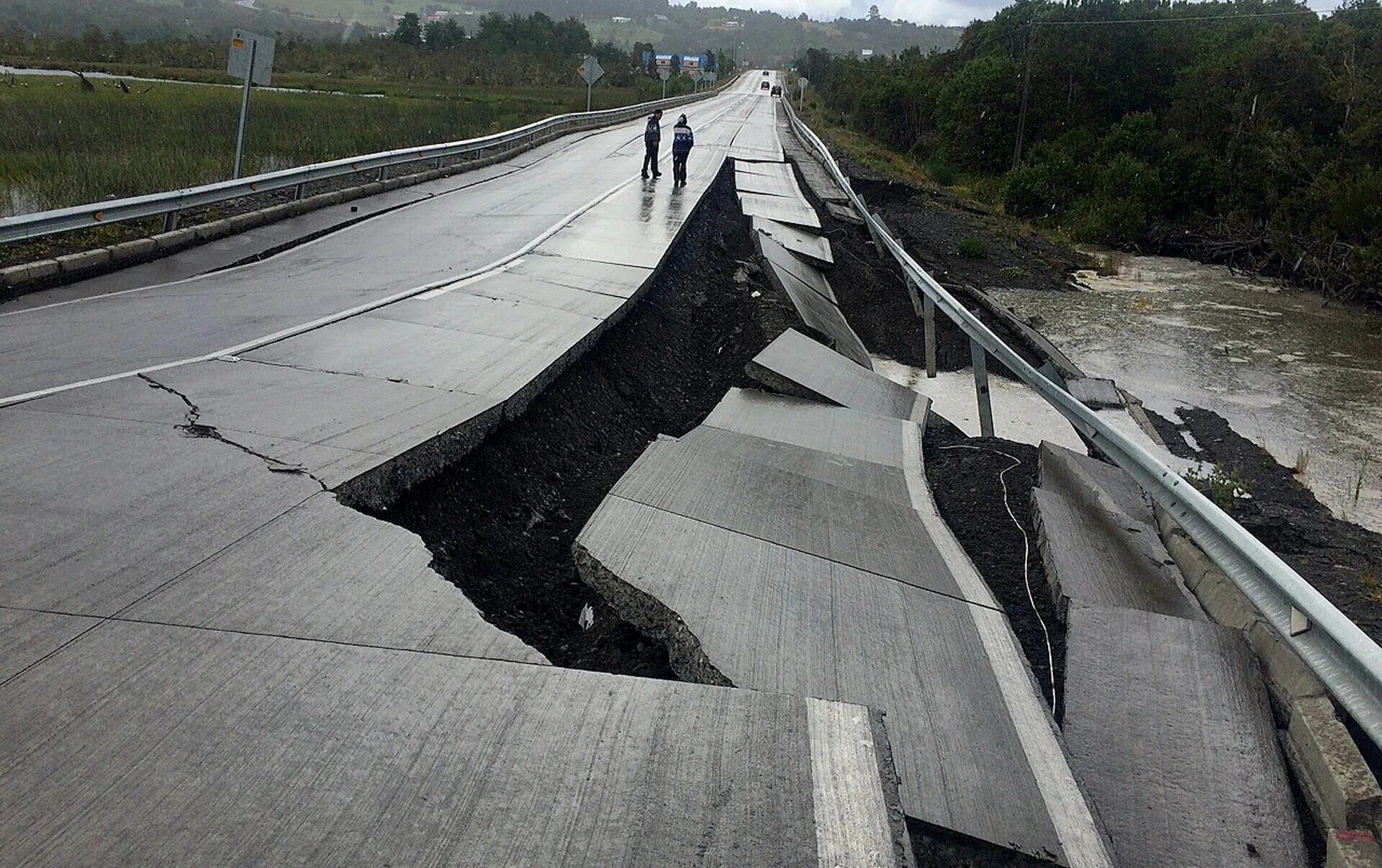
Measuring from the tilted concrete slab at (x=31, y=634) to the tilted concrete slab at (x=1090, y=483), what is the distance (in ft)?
17.8

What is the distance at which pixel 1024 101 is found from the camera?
137ft

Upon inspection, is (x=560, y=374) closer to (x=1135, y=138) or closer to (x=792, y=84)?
(x=1135, y=138)

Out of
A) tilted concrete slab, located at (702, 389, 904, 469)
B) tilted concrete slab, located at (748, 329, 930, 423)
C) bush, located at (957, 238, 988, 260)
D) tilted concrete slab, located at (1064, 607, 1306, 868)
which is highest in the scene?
bush, located at (957, 238, 988, 260)

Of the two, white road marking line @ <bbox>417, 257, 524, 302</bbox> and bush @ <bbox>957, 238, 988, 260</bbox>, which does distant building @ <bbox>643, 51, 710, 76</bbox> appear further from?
white road marking line @ <bbox>417, 257, 524, 302</bbox>

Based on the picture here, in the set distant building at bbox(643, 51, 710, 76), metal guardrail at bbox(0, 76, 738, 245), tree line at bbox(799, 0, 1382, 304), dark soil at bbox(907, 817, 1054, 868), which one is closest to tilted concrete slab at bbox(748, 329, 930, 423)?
dark soil at bbox(907, 817, 1054, 868)

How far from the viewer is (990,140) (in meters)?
47.3

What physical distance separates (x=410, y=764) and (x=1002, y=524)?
4.43 m

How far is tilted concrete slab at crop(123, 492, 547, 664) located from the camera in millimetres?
3539

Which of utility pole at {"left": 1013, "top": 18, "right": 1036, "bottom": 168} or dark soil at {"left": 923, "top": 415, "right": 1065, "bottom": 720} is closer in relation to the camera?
dark soil at {"left": 923, "top": 415, "right": 1065, "bottom": 720}

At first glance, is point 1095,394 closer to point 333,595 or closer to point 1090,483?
point 1090,483

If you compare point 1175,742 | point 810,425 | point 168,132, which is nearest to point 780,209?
point 168,132

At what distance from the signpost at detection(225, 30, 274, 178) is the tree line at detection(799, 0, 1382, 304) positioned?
22.6 metres

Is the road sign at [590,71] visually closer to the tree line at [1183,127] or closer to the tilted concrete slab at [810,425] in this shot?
the tree line at [1183,127]

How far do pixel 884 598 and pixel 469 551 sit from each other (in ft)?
7.15
